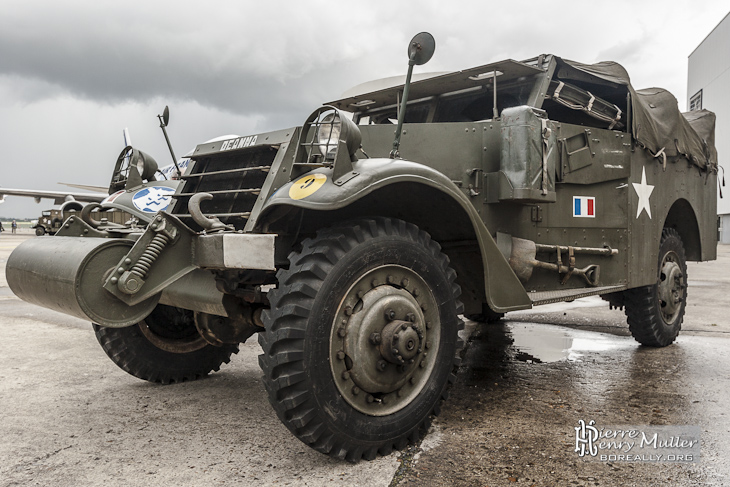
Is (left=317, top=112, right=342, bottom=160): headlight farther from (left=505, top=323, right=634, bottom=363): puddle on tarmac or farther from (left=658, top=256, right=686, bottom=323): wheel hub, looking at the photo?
(left=658, top=256, right=686, bottom=323): wheel hub

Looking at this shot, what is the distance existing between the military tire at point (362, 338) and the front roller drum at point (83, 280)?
0.66 m

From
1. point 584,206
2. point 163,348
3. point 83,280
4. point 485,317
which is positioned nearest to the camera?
point 83,280

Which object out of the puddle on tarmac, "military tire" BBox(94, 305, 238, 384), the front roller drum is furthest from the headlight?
the puddle on tarmac

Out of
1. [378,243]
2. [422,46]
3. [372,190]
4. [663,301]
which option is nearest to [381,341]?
[378,243]

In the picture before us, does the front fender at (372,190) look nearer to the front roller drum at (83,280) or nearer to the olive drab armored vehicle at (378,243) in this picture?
the olive drab armored vehicle at (378,243)

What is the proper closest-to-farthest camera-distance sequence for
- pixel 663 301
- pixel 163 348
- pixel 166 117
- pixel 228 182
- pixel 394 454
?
pixel 394 454 → pixel 228 182 → pixel 163 348 → pixel 166 117 → pixel 663 301

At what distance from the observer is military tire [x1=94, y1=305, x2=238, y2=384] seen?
3779 mm

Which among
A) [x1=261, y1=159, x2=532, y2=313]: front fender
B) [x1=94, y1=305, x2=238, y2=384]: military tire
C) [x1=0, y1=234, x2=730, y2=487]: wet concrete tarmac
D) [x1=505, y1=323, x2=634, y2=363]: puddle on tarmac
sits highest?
[x1=261, y1=159, x2=532, y2=313]: front fender

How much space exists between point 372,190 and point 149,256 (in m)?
1.00

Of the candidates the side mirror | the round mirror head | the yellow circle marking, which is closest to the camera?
the yellow circle marking

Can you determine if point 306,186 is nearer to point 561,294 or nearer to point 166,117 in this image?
point 166,117

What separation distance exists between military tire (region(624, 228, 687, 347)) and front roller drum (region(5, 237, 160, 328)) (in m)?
4.21

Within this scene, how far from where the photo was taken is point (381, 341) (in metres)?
2.65

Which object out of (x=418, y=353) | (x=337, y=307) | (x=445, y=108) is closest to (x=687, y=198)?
(x=445, y=108)
